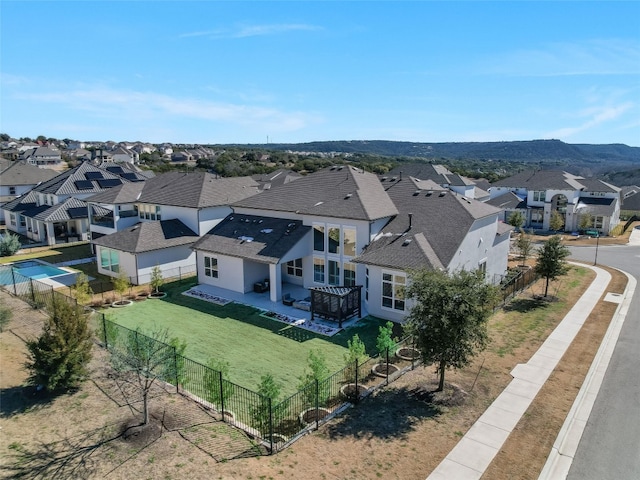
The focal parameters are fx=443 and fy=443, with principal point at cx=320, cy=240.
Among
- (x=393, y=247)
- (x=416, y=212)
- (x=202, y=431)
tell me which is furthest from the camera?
(x=416, y=212)

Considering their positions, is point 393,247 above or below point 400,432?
above

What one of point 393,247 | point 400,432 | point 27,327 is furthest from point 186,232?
point 400,432

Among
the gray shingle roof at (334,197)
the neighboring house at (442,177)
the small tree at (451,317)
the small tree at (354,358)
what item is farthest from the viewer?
the neighboring house at (442,177)

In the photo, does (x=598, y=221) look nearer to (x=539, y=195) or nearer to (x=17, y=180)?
(x=539, y=195)

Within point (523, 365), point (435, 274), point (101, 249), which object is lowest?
point (523, 365)

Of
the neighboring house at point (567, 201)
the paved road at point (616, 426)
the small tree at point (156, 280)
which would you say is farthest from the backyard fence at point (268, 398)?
the neighboring house at point (567, 201)

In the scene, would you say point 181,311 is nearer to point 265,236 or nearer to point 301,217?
point 265,236

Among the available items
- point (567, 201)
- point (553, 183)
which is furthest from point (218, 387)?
point (553, 183)

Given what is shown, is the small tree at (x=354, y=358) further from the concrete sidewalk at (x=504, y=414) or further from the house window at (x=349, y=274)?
the house window at (x=349, y=274)
